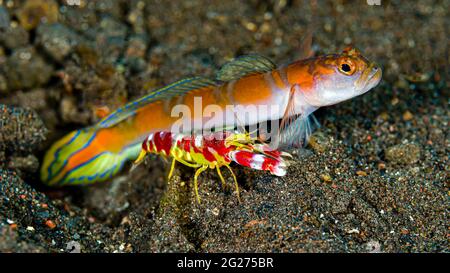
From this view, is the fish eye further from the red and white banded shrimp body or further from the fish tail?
the fish tail

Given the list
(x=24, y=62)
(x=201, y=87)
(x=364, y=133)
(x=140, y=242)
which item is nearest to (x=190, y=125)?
(x=201, y=87)

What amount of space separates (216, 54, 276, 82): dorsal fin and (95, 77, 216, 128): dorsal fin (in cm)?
17

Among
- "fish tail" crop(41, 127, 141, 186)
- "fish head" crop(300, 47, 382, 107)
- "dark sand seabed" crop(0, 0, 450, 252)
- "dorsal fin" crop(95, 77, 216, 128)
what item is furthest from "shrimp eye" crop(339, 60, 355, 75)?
"fish tail" crop(41, 127, 141, 186)

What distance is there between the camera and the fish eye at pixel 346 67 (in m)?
3.24

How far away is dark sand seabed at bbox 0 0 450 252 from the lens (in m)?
2.88

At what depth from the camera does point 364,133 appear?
12.7 feet

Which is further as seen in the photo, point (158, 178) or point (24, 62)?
point (24, 62)

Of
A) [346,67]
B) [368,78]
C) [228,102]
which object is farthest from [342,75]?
[228,102]

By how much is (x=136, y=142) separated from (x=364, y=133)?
2024 millimetres

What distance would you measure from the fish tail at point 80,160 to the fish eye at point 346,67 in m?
1.93

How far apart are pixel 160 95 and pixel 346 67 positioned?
1.56m

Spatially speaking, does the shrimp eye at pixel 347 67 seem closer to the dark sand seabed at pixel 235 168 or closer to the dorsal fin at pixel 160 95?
the dark sand seabed at pixel 235 168

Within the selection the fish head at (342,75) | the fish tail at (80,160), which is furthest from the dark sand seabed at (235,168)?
the fish head at (342,75)
